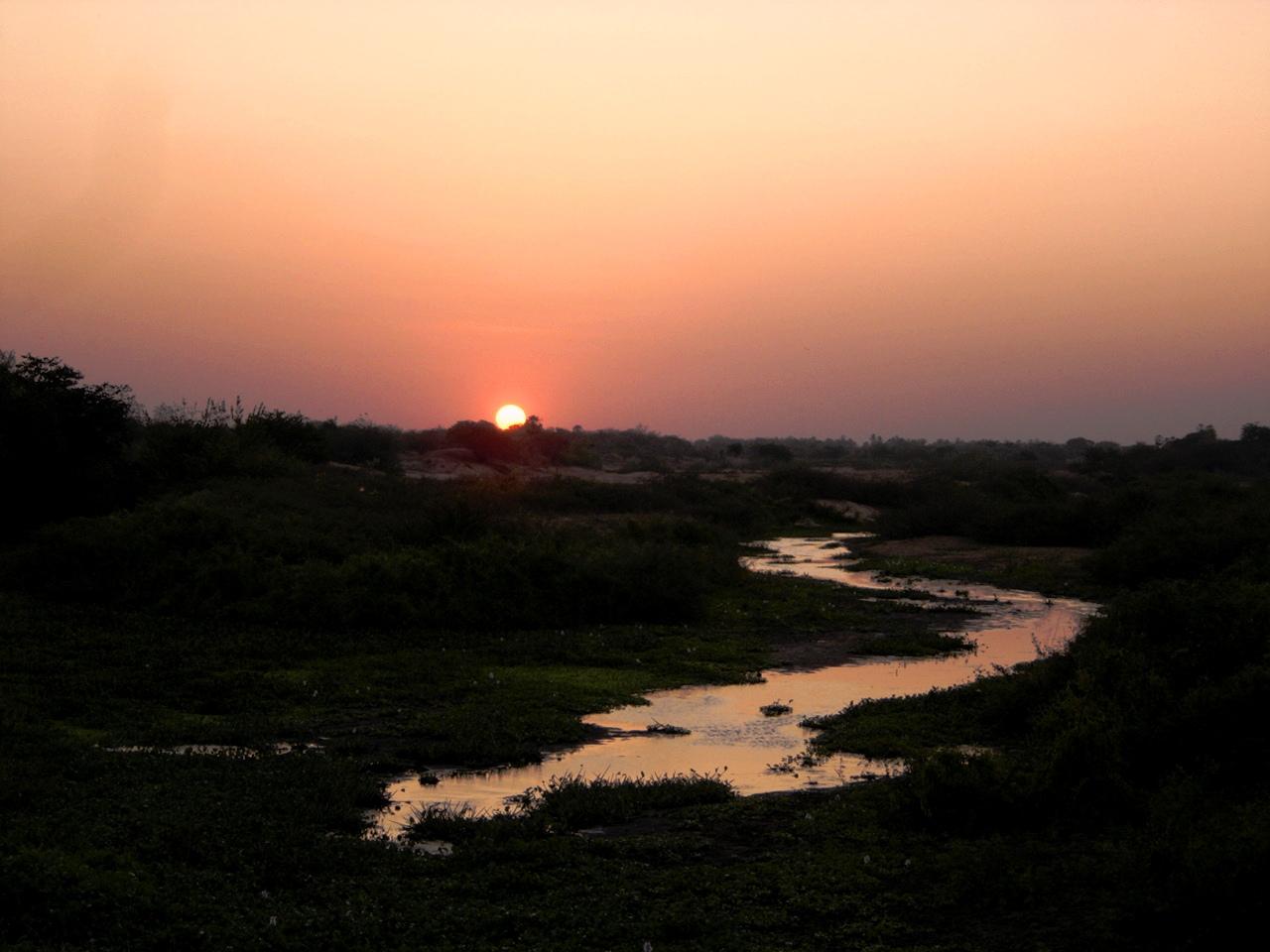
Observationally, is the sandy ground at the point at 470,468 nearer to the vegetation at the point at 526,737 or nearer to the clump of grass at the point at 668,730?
the vegetation at the point at 526,737

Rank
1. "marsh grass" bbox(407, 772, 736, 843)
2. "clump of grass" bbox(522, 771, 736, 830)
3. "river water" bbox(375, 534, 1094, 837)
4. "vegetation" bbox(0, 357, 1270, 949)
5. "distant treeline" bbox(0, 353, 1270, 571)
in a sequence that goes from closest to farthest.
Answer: "vegetation" bbox(0, 357, 1270, 949), "marsh grass" bbox(407, 772, 736, 843), "clump of grass" bbox(522, 771, 736, 830), "river water" bbox(375, 534, 1094, 837), "distant treeline" bbox(0, 353, 1270, 571)

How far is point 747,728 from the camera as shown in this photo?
48.5 feet

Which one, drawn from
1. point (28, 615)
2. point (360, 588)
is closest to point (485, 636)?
point (360, 588)

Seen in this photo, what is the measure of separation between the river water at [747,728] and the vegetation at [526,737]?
0.44m

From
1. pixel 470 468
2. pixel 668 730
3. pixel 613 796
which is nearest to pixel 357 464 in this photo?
pixel 470 468

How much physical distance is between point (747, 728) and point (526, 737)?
9.48 feet

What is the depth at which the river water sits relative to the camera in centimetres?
1180

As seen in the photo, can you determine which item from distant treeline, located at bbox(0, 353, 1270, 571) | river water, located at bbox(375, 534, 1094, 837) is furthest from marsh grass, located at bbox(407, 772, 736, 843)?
distant treeline, located at bbox(0, 353, 1270, 571)

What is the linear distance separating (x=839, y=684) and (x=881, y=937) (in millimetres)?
10363

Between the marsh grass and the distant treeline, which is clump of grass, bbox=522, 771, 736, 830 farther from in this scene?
the distant treeline

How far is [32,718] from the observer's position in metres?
12.8

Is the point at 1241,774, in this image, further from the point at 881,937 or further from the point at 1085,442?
the point at 1085,442

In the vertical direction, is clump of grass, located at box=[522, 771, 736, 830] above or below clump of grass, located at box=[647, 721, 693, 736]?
above

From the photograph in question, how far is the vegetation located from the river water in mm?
443
